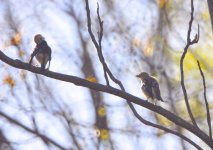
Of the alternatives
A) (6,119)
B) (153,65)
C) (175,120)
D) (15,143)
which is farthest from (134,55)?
(175,120)

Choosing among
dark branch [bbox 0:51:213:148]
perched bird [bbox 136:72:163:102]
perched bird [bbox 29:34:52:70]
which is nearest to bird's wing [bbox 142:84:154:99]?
perched bird [bbox 136:72:163:102]

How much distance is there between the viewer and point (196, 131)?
4539 millimetres

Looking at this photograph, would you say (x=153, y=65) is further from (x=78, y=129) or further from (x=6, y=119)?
(x=6, y=119)

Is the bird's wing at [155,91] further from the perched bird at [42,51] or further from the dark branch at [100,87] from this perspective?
the dark branch at [100,87]

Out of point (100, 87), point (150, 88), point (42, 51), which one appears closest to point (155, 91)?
point (150, 88)

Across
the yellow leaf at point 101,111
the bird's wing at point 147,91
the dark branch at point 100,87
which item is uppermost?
the yellow leaf at point 101,111

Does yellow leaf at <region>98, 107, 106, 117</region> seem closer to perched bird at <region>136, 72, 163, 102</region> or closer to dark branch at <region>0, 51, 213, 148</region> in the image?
perched bird at <region>136, 72, 163, 102</region>

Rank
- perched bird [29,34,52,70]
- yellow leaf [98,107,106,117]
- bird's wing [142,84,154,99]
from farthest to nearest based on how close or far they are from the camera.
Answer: yellow leaf [98,107,106,117]
bird's wing [142,84,154,99]
perched bird [29,34,52,70]

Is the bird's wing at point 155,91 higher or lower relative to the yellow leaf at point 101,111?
lower

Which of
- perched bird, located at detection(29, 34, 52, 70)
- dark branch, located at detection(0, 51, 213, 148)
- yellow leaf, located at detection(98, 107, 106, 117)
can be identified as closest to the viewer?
dark branch, located at detection(0, 51, 213, 148)

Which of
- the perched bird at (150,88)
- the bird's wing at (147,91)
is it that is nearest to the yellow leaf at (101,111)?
the perched bird at (150,88)

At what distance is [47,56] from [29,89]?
11.0 feet

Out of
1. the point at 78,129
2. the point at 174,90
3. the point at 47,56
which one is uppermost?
the point at 174,90

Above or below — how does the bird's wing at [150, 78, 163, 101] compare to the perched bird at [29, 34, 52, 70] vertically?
above
